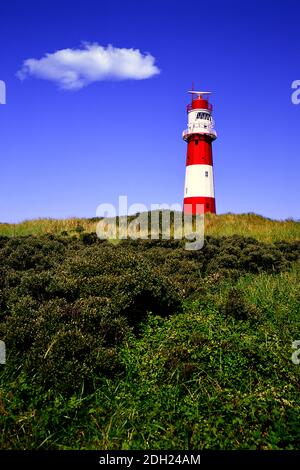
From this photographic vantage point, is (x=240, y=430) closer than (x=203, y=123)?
Yes

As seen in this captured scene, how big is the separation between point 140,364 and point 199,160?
1255 inches

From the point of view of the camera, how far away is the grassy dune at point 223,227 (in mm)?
21906

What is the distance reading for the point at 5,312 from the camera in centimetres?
720

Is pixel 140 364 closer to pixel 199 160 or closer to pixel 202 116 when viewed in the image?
pixel 199 160

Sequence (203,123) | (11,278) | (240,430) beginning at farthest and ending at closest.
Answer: (203,123) → (11,278) → (240,430)

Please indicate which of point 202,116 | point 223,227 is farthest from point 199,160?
point 223,227

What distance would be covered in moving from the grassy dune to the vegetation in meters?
13.3

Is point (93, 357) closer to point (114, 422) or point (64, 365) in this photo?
point (64, 365)

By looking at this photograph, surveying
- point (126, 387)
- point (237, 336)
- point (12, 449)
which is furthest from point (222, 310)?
point (12, 449)

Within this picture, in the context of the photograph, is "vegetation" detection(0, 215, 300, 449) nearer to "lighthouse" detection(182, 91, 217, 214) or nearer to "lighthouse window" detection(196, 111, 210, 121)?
"lighthouse" detection(182, 91, 217, 214)

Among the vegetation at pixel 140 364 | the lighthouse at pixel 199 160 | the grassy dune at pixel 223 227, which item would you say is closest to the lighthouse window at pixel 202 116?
the lighthouse at pixel 199 160

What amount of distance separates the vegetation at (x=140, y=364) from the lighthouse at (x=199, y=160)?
26.7 meters

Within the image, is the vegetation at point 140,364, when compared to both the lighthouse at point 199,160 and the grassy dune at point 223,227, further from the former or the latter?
the lighthouse at point 199,160
